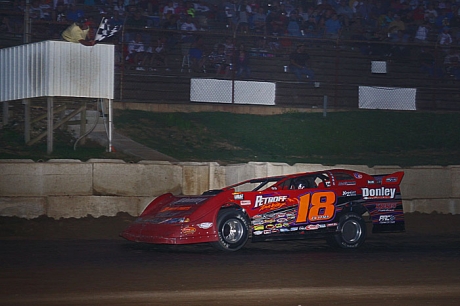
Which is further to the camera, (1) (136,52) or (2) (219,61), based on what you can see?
(2) (219,61)

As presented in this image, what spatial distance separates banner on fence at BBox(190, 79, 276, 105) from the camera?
Answer: 62.2 feet

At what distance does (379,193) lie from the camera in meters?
10.5

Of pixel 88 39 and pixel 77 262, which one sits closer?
pixel 77 262

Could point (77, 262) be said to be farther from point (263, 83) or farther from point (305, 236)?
point (263, 83)

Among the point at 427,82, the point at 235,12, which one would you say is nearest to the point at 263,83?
the point at 235,12

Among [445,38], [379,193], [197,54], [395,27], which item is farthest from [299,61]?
[379,193]

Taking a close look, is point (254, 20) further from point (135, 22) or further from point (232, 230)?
point (232, 230)

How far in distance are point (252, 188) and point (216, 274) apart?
3154 mm

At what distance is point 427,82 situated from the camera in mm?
20750

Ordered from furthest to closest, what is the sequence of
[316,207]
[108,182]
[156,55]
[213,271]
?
[156,55] → [108,182] → [316,207] → [213,271]

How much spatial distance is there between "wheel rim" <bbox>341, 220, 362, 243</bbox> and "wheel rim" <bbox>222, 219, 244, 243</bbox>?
1.74 metres

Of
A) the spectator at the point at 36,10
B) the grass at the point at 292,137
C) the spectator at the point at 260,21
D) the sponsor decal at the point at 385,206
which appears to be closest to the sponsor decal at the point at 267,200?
the sponsor decal at the point at 385,206

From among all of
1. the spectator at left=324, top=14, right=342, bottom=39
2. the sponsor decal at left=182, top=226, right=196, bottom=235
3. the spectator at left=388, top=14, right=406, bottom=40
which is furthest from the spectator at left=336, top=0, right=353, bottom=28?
the sponsor decal at left=182, top=226, right=196, bottom=235

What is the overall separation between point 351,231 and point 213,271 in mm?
3164
